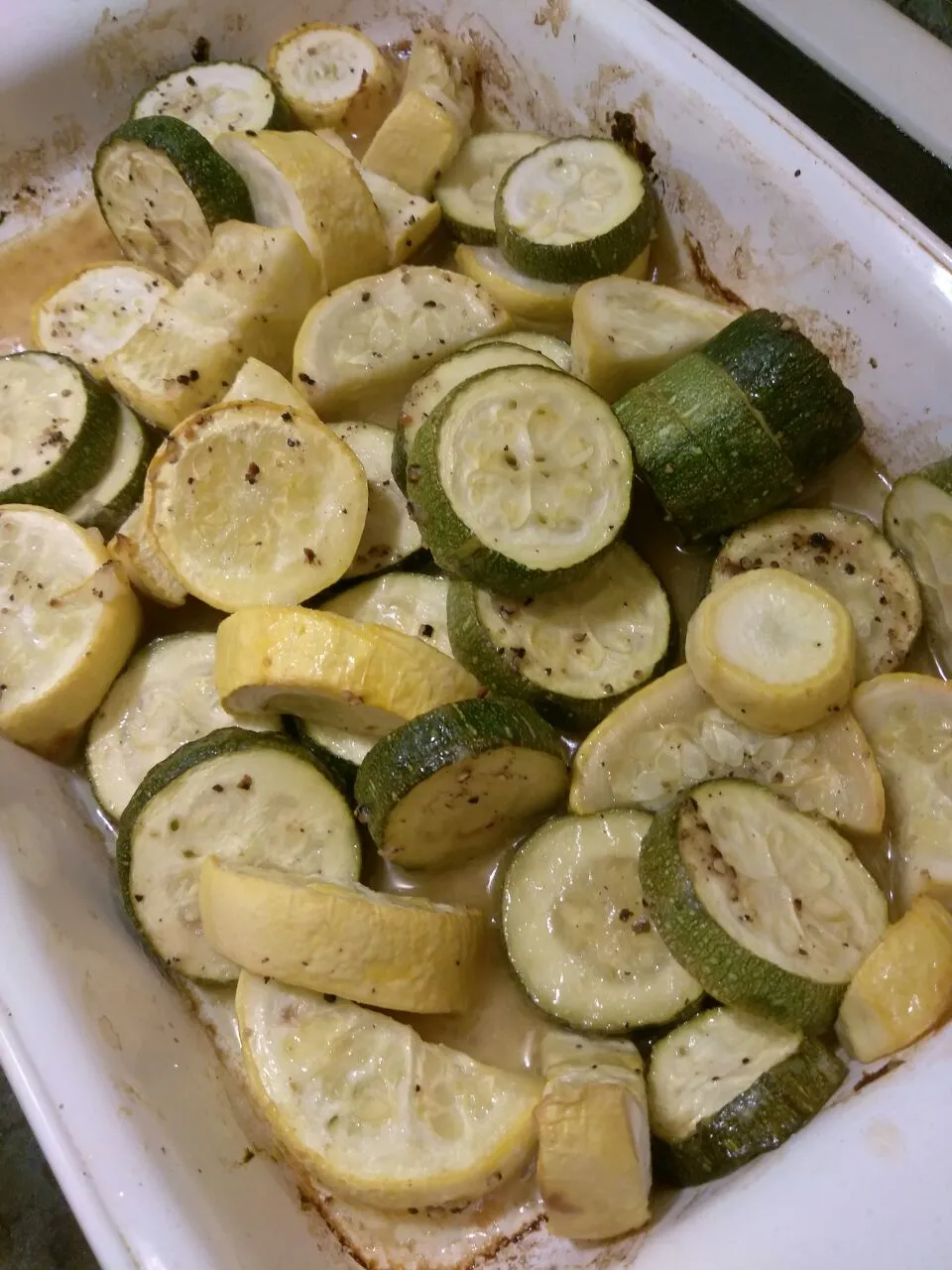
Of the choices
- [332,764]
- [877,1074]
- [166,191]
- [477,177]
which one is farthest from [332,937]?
[477,177]

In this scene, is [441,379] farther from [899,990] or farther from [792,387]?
[899,990]

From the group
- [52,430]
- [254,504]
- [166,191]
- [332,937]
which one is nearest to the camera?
[332,937]

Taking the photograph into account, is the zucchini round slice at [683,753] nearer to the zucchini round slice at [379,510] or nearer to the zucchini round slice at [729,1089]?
the zucchini round slice at [729,1089]

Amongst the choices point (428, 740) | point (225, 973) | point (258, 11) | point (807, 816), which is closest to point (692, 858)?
point (807, 816)

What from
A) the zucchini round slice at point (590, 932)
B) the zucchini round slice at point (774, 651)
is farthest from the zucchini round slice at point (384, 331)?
the zucchini round slice at point (590, 932)

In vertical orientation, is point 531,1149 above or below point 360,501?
below

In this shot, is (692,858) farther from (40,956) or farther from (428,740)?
(40,956)
